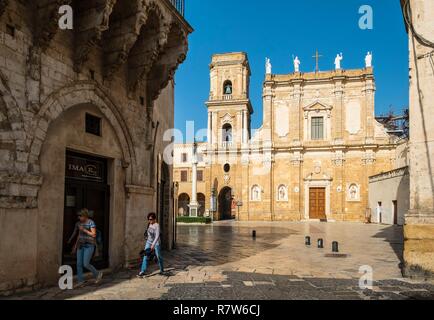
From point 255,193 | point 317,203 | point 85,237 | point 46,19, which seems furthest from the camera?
point 255,193

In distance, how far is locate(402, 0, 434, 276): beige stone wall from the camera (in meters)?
8.94

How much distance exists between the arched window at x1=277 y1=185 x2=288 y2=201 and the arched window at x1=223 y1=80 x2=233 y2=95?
13.1 m

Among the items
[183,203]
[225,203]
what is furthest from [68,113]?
[183,203]

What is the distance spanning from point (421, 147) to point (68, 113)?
8042 millimetres

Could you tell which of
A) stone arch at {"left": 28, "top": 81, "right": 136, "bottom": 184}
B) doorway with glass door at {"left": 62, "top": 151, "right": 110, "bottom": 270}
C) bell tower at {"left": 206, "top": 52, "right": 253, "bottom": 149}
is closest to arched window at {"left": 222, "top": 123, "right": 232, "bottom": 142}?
bell tower at {"left": 206, "top": 52, "right": 253, "bottom": 149}

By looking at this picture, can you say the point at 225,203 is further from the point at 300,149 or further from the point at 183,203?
the point at 300,149

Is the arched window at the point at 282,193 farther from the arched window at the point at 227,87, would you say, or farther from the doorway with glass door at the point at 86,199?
the doorway with glass door at the point at 86,199

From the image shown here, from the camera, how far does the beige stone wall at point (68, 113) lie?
667 centimetres

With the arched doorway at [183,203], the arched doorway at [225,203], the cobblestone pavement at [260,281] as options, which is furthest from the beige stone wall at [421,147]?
the arched doorway at [183,203]

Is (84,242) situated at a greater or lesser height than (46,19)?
lesser

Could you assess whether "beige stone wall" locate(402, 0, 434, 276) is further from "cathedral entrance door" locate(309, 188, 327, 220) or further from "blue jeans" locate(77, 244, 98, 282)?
"cathedral entrance door" locate(309, 188, 327, 220)

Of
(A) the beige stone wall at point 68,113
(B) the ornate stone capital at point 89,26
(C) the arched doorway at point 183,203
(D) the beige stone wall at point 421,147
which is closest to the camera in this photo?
(A) the beige stone wall at point 68,113

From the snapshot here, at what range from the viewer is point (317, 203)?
41.8m

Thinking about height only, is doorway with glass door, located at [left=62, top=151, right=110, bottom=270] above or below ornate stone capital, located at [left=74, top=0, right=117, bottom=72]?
below
